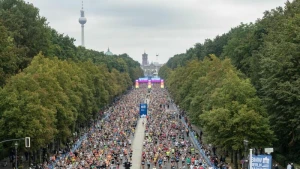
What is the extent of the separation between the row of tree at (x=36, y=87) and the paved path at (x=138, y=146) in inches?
331

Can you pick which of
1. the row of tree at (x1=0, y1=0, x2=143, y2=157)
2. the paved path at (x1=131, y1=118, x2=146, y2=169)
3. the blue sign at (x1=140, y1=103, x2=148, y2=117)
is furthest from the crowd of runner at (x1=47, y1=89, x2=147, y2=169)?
the row of tree at (x1=0, y1=0, x2=143, y2=157)

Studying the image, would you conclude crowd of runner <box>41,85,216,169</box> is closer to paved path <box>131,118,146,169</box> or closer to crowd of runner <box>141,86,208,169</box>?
crowd of runner <box>141,86,208,169</box>

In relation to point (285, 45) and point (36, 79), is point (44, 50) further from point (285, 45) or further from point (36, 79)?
point (285, 45)

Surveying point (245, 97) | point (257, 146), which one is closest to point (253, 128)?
point (257, 146)

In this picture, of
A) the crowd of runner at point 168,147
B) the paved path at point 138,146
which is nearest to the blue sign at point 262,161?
the crowd of runner at point 168,147

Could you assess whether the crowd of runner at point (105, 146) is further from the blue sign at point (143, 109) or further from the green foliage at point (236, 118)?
the green foliage at point (236, 118)

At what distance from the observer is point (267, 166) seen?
28.5 metres

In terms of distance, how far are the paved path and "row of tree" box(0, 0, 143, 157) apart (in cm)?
842

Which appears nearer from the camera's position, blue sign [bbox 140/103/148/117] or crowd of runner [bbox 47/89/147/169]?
crowd of runner [bbox 47/89/147/169]

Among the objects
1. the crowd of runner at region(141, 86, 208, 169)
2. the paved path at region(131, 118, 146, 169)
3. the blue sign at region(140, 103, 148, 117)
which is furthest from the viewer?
the blue sign at region(140, 103, 148, 117)

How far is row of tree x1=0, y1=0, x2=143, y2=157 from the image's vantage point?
1925 inches

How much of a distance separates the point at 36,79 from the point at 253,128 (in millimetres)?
25067

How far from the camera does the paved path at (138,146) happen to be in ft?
180

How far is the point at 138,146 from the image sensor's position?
66.8 meters
